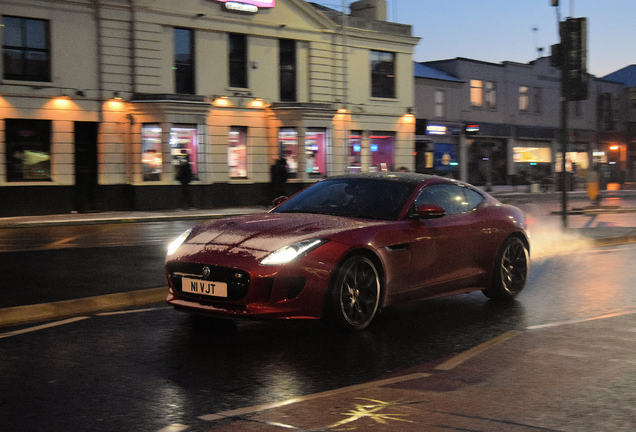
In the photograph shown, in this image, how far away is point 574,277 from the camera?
1087 cm

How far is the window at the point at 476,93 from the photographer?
48450mm

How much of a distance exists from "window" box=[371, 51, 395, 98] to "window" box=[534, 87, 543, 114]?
20064mm

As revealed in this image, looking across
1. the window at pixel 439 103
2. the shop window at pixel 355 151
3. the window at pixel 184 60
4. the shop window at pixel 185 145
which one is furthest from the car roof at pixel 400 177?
the window at pixel 439 103

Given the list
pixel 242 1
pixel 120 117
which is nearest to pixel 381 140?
pixel 242 1

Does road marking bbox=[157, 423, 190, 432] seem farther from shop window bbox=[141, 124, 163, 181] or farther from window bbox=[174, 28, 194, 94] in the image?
window bbox=[174, 28, 194, 94]

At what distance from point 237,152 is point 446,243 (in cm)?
2460

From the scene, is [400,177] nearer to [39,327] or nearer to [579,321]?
[579,321]

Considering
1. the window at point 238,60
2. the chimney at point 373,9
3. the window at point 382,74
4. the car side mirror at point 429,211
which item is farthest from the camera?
the chimney at point 373,9

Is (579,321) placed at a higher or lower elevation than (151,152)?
lower

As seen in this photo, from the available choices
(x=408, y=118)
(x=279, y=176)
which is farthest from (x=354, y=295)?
(x=408, y=118)

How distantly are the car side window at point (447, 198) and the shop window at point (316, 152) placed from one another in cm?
2491

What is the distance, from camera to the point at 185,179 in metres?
28.7

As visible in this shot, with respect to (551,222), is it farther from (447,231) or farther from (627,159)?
(627,159)

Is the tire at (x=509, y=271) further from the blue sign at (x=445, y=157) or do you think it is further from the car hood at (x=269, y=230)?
the blue sign at (x=445, y=157)
